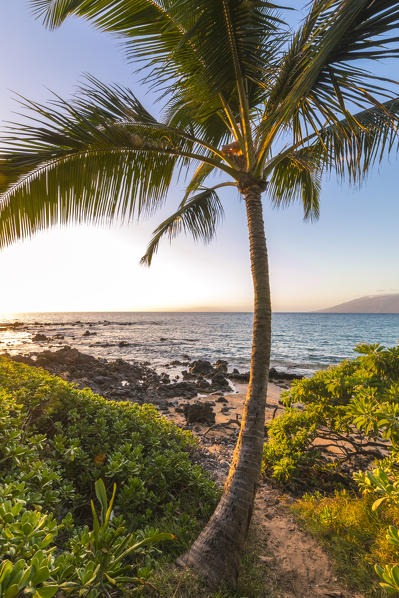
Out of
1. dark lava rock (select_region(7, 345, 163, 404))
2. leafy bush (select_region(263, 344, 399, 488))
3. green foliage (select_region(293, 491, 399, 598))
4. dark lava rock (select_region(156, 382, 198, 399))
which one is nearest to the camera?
green foliage (select_region(293, 491, 399, 598))

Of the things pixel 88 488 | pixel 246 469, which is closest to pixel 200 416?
pixel 88 488

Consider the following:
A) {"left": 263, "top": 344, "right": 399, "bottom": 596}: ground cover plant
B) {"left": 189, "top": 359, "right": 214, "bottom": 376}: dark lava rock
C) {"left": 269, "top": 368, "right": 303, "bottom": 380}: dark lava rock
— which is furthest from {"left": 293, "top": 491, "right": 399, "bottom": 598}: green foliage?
{"left": 189, "top": 359, "right": 214, "bottom": 376}: dark lava rock

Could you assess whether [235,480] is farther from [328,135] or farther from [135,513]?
[328,135]

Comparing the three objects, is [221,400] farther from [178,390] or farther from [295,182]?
[295,182]

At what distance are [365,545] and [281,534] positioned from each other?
36.6 inches

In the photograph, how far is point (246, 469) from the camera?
2779 millimetres

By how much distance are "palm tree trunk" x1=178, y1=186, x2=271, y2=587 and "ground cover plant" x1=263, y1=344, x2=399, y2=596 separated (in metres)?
0.97

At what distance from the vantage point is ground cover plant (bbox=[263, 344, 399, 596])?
2475mm

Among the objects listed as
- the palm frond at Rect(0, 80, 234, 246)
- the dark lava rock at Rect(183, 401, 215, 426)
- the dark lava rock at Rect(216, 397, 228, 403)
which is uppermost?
the palm frond at Rect(0, 80, 234, 246)

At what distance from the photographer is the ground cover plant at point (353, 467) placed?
2.47 meters

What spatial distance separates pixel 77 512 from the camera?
2.90m

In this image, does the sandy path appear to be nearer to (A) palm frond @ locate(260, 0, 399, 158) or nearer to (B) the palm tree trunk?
(B) the palm tree trunk

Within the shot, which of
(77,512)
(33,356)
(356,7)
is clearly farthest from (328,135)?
(33,356)

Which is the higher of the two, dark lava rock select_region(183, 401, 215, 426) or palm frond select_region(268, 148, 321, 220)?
palm frond select_region(268, 148, 321, 220)
